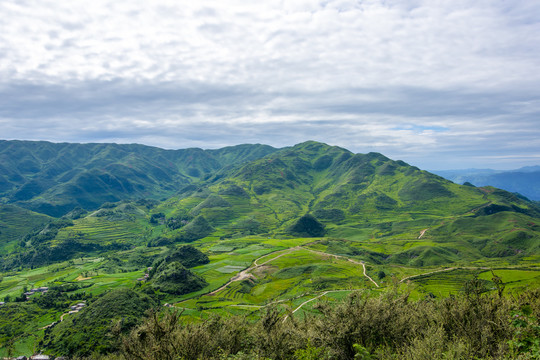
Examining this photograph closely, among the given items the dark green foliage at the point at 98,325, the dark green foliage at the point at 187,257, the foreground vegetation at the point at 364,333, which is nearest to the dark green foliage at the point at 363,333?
the foreground vegetation at the point at 364,333

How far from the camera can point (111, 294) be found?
310 ft

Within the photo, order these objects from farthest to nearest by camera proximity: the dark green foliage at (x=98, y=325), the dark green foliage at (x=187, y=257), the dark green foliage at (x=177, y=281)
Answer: the dark green foliage at (x=187, y=257) < the dark green foliage at (x=177, y=281) < the dark green foliage at (x=98, y=325)

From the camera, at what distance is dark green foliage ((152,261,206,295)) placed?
11388 cm

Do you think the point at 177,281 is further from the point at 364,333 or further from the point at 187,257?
the point at 364,333

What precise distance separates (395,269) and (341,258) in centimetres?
3082

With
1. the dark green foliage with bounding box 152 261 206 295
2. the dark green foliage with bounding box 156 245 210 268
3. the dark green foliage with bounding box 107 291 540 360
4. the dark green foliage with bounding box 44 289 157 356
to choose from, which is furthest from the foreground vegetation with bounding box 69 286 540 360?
the dark green foliage with bounding box 156 245 210 268

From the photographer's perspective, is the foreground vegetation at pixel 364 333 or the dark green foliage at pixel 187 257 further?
the dark green foliage at pixel 187 257

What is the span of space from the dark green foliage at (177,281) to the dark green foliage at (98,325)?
1430 centimetres

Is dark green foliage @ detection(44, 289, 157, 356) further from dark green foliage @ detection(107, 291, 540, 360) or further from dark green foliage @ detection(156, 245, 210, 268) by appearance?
dark green foliage @ detection(107, 291, 540, 360)

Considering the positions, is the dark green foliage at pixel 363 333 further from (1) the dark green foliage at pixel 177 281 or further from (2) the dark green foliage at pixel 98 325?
(1) the dark green foliage at pixel 177 281

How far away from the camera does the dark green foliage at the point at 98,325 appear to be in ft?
245

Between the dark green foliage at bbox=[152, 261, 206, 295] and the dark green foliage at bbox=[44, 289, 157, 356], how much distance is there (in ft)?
46.9

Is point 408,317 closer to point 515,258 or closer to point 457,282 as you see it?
point 457,282

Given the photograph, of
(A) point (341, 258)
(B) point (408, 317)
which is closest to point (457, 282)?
(A) point (341, 258)
